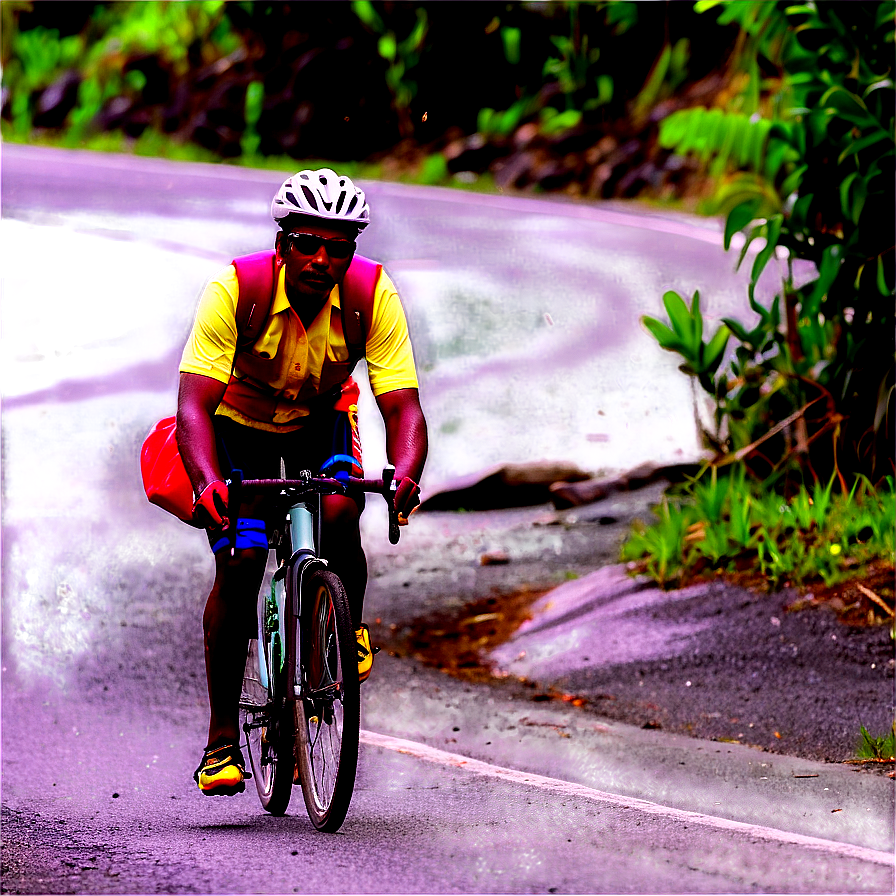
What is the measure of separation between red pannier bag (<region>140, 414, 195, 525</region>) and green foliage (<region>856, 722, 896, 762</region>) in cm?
344

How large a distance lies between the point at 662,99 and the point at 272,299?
77.9 ft

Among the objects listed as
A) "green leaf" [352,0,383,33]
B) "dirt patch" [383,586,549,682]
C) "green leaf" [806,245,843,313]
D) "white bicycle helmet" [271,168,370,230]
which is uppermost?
"green leaf" [352,0,383,33]

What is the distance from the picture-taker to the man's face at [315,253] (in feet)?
17.9

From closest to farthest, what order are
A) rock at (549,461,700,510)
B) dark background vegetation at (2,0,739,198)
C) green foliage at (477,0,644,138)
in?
rock at (549,461,700,510)
dark background vegetation at (2,0,739,198)
green foliage at (477,0,644,138)

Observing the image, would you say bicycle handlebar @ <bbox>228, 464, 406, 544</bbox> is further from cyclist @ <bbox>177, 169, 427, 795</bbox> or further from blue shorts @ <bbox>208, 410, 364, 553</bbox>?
blue shorts @ <bbox>208, 410, 364, 553</bbox>

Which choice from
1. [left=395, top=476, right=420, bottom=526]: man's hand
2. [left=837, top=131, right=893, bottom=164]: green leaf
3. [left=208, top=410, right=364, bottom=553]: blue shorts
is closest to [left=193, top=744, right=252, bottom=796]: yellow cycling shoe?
[left=208, top=410, right=364, bottom=553]: blue shorts

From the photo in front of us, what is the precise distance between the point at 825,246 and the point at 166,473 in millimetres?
5724

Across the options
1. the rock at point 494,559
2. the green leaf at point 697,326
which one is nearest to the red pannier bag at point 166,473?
the green leaf at point 697,326

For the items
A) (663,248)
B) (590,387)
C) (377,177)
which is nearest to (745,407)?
(590,387)

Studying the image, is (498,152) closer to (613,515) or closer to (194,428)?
(613,515)

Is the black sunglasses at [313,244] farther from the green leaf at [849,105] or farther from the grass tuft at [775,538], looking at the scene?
the green leaf at [849,105]

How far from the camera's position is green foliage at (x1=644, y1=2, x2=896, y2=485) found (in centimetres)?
970

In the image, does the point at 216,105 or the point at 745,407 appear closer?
the point at 745,407

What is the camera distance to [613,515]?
472 inches
